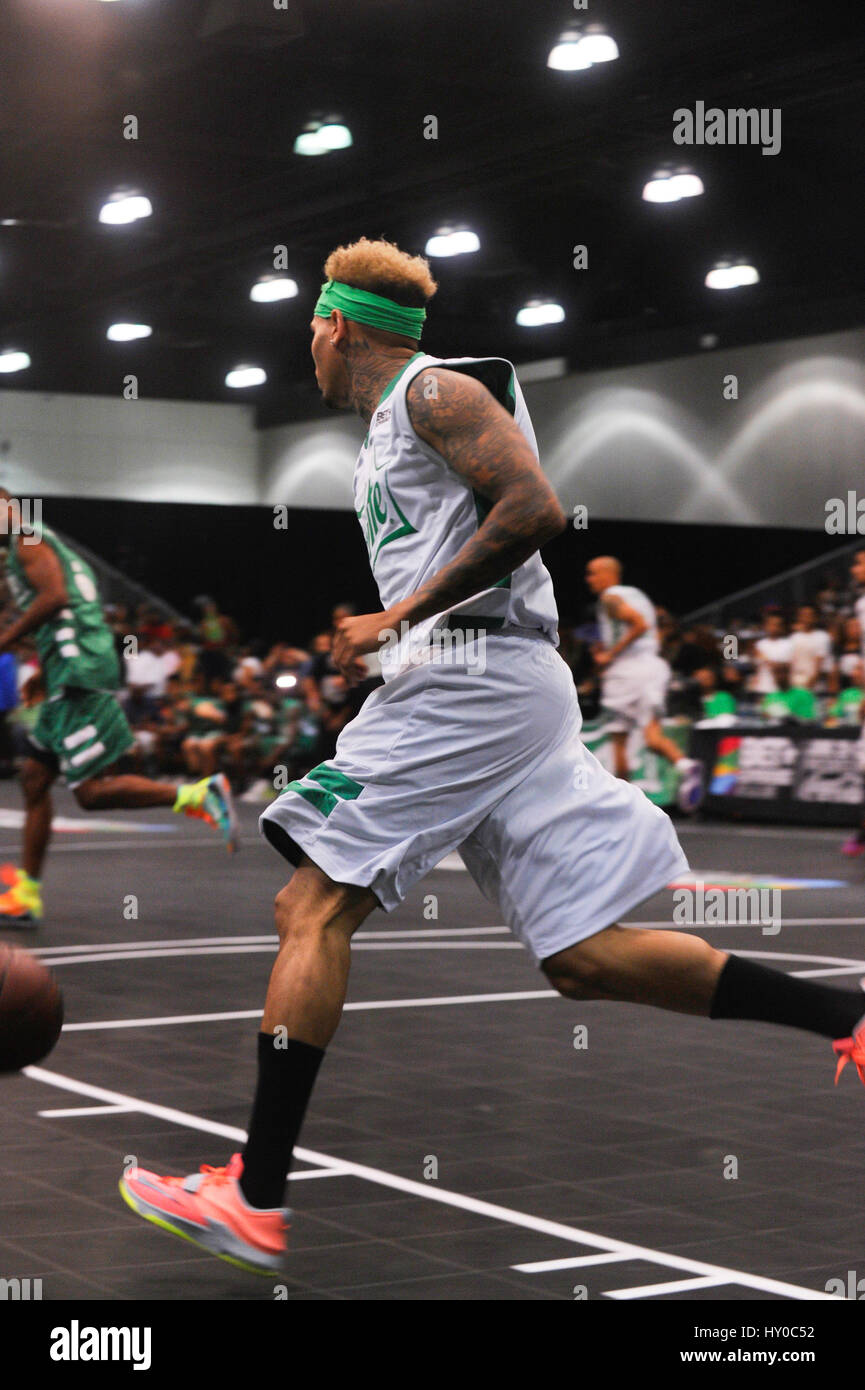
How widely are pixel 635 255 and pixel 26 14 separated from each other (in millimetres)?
10236

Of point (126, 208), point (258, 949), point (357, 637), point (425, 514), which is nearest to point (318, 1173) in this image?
point (357, 637)

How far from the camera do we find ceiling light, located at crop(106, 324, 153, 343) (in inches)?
1029

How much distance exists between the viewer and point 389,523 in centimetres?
350

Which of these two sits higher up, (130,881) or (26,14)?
(26,14)

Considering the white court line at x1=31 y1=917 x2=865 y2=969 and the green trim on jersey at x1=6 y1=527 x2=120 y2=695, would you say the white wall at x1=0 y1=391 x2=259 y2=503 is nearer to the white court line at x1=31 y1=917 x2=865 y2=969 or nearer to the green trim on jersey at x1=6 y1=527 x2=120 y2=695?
the green trim on jersey at x1=6 y1=527 x2=120 y2=695

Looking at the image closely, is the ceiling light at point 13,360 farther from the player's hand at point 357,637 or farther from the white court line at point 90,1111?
the player's hand at point 357,637

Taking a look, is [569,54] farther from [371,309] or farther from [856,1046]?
[856,1046]

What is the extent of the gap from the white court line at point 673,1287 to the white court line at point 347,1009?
245 cm

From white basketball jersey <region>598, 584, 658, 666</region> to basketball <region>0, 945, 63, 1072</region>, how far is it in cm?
1017

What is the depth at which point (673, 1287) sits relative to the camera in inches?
123

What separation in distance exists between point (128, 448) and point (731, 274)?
40.8ft

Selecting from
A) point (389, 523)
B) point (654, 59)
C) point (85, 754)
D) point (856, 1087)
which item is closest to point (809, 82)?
point (654, 59)
